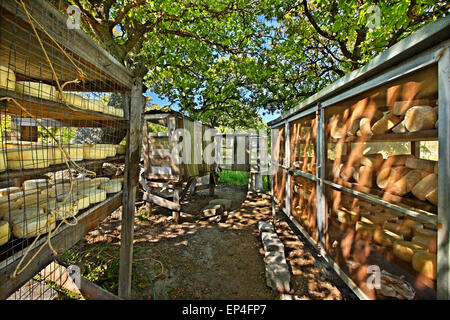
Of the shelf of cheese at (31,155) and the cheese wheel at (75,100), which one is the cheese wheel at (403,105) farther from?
the cheese wheel at (75,100)

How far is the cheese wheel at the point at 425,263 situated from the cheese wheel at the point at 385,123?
999mm

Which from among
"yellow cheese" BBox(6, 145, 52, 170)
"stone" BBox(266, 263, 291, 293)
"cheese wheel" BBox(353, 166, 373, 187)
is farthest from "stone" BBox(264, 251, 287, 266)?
"yellow cheese" BBox(6, 145, 52, 170)

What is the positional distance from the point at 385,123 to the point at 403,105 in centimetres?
19

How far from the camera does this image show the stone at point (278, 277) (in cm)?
281

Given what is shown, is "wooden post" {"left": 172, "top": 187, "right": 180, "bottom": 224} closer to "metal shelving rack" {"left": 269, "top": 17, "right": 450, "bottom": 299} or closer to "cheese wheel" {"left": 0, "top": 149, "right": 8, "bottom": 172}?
"metal shelving rack" {"left": 269, "top": 17, "right": 450, "bottom": 299}

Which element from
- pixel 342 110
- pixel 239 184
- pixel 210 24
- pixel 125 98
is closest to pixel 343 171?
pixel 342 110

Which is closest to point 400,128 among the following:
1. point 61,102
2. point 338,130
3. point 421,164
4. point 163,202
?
point 421,164

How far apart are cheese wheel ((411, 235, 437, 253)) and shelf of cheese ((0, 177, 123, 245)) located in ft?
8.19

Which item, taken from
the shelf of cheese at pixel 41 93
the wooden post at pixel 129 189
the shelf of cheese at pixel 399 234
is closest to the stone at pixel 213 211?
the wooden post at pixel 129 189

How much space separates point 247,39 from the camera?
23.9 feet

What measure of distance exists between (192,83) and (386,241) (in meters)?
10.2

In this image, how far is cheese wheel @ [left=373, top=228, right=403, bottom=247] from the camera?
62.8 inches
